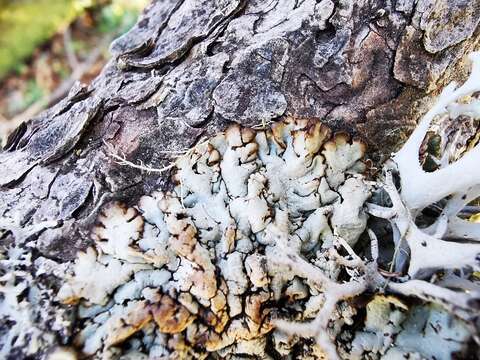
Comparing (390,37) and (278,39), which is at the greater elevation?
(278,39)

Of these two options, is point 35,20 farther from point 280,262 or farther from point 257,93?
point 280,262

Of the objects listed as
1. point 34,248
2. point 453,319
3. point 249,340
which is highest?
point 34,248

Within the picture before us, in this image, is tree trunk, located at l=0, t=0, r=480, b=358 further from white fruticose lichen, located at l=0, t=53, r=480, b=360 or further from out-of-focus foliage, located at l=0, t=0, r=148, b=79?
out-of-focus foliage, located at l=0, t=0, r=148, b=79

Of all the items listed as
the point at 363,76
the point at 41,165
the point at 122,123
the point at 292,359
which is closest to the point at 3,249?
the point at 41,165

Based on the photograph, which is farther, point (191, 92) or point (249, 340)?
→ point (191, 92)

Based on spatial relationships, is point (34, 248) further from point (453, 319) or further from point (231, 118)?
point (453, 319)

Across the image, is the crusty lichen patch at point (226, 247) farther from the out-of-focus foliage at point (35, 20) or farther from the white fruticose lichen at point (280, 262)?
the out-of-focus foliage at point (35, 20)

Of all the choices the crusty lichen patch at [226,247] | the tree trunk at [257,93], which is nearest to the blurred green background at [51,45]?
the tree trunk at [257,93]

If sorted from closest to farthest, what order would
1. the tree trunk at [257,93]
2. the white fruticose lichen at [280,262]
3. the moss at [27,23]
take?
the white fruticose lichen at [280,262] → the tree trunk at [257,93] → the moss at [27,23]
